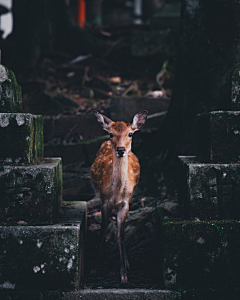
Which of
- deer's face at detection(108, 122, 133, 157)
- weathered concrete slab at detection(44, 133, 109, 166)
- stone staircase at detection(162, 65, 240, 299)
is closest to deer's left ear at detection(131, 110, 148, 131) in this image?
deer's face at detection(108, 122, 133, 157)

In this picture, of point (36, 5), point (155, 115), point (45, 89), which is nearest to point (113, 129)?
point (155, 115)

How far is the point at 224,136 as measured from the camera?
12.2 ft

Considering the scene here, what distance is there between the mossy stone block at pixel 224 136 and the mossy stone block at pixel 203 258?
71cm

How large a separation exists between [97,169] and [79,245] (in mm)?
1300

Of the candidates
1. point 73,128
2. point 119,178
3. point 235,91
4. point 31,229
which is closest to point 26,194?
point 31,229

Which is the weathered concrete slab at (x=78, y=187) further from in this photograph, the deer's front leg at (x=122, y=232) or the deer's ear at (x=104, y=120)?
the deer's ear at (x=104, y=120)

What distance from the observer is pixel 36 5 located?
34.2 feet

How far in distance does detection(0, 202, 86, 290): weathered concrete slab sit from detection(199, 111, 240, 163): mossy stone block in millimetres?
1716

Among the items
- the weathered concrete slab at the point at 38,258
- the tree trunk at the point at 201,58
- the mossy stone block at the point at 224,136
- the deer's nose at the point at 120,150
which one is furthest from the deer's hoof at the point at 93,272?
the tree trunk at the point at 201,58

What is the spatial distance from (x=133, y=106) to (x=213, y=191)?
159 inches

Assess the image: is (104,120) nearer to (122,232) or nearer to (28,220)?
(122,232)

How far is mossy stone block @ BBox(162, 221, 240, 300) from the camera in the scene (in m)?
3.44

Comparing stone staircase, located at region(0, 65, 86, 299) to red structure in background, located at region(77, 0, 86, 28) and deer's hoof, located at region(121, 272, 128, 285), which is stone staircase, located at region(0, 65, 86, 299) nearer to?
deer's hoof, located at region(121, 272, 128, 285)

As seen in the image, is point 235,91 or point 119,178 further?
point 119,178
